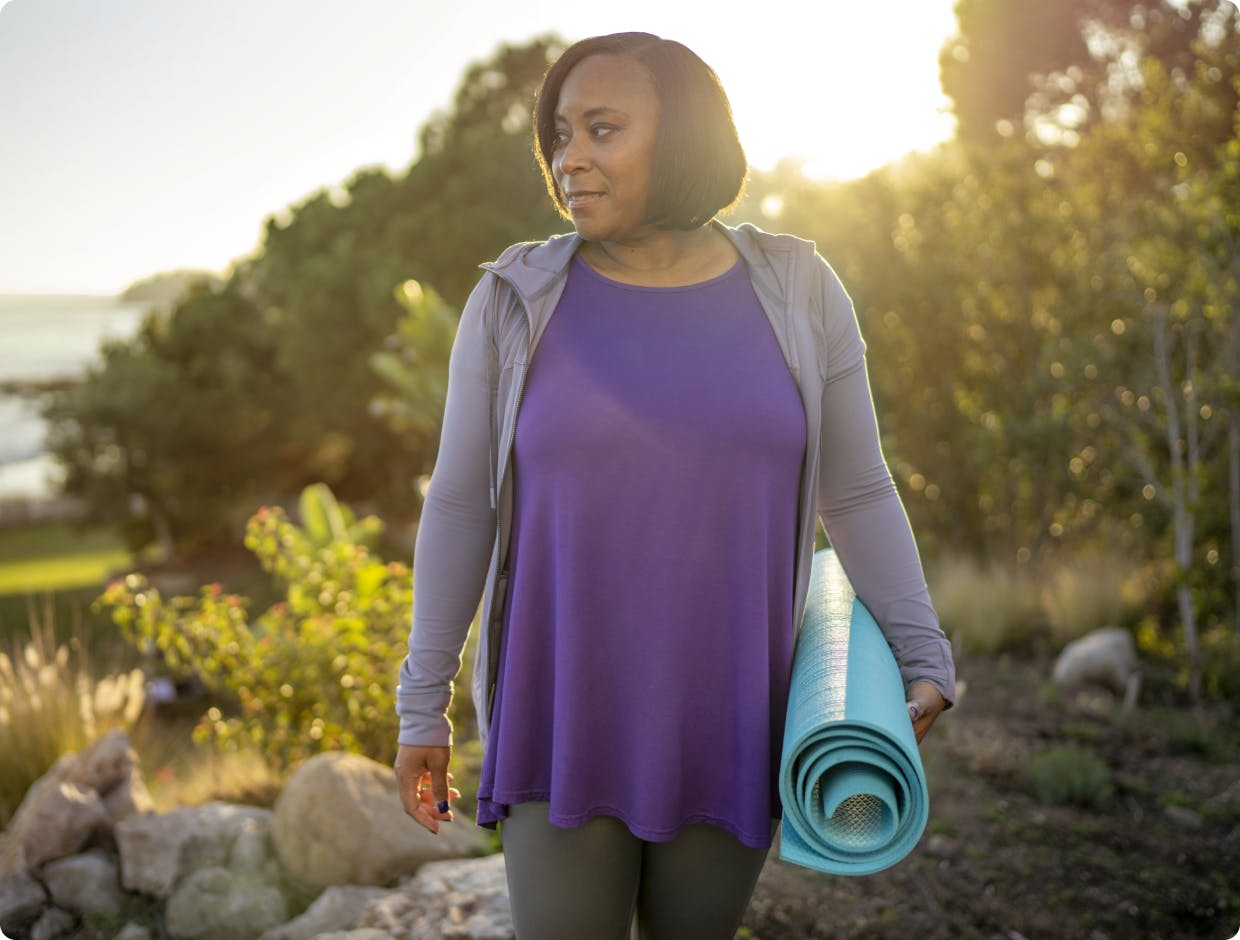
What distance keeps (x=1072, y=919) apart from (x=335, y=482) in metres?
21.4

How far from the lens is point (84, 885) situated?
4020mm

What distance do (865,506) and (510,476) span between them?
0.62 metres

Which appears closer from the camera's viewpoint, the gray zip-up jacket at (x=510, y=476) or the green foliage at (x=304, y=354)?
the gray zip-up jacket at (x=510, y=476)

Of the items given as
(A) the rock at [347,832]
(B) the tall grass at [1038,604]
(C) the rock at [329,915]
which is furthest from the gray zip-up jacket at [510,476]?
(B) the tall grass at [1038,604]

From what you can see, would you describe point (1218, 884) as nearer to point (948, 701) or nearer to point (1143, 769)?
point (1143, 769)

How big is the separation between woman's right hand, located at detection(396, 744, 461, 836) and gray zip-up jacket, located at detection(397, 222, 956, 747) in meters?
0.02

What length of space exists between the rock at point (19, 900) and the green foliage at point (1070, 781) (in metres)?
4.11

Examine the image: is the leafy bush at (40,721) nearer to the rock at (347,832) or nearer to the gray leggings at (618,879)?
the rock at (347,832)

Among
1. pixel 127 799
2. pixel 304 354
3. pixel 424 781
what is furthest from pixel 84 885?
pixel 304 354

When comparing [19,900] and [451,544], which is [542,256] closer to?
[451,544]

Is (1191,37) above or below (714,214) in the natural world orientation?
above

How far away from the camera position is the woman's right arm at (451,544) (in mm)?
1720

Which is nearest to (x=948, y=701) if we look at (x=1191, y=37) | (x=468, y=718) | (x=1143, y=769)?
(x=1143, y=769)

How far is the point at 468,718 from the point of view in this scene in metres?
6.15
